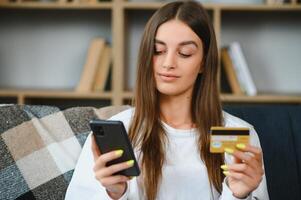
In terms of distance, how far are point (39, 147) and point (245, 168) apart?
713 mm

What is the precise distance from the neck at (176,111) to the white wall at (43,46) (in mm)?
1515

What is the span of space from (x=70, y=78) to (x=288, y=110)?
1.46 meters

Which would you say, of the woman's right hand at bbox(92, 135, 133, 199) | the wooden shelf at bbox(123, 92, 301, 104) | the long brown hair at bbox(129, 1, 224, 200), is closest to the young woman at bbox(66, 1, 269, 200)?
the long brown hair at bbox(129, 1, 224, 200)

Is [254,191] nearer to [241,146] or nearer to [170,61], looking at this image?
[241,146]

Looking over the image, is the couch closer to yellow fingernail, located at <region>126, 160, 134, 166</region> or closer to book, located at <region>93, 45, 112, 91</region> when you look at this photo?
yellow fingernail, located at <region>126, 160, 134, 166</region>

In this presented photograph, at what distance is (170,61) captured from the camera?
1.32 metres

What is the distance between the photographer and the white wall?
9.40 ft

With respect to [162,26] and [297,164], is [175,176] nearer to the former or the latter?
[162,26]

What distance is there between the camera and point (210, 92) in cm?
145

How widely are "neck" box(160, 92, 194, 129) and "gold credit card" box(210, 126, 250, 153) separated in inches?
12.3

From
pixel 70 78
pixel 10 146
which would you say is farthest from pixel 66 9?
pixel 10 146

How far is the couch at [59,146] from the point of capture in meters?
1.53

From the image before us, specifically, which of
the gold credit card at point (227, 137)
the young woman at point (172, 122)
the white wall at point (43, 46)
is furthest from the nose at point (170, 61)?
the white wall at point (43, 46)

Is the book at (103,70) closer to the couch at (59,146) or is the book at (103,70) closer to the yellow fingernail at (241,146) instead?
the couch at (59,146)
